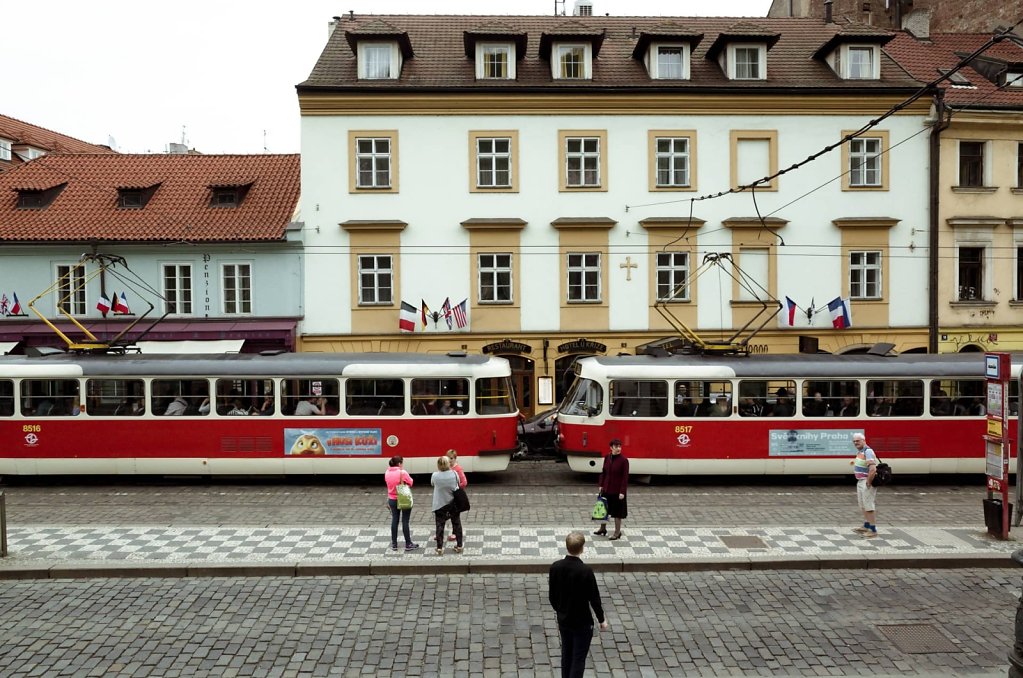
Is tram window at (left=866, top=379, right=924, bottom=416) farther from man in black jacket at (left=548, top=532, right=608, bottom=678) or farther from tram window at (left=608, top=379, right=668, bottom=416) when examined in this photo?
man in black jacket at (left=548, top=532, right=608, bottom=678)

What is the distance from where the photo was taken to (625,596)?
1027 centimetres

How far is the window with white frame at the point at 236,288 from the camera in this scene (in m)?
25.6

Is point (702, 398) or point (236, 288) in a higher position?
point (236, 288)

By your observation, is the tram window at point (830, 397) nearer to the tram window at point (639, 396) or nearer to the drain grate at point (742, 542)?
the tram window at point (639, 396)

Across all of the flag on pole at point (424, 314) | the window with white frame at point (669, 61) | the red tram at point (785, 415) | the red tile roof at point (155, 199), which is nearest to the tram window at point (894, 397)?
the red tram at point (785, 415)

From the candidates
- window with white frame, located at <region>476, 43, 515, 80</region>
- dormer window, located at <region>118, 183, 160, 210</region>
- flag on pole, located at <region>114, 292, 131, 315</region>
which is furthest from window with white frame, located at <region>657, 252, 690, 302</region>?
dormer window, located at <region>118, 183, 160, 210</region>

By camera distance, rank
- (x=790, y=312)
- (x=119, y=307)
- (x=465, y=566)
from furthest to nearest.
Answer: (x=790, y=312), (x=119, y=307), (x=465, y=566)

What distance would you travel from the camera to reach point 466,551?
12.0 m

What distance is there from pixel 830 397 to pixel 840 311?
27.0 ft

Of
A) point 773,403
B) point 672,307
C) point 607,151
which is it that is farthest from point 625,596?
point 607,151

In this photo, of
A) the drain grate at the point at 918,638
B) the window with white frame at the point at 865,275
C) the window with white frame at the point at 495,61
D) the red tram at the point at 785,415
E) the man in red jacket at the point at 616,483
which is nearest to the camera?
the drain grate at the point at 918,638

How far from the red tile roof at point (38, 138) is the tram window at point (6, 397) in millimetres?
26373

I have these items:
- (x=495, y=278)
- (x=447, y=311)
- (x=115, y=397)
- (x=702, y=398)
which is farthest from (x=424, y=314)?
(x=702, y=398)

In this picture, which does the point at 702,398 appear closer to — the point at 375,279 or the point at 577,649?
the point at 577,649
